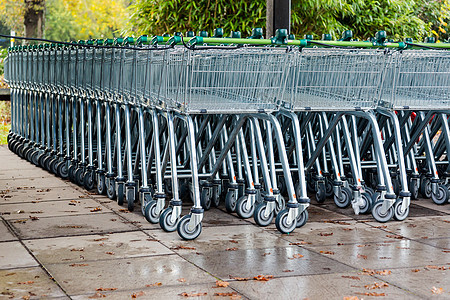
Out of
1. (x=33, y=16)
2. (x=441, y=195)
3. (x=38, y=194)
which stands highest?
(x=33, y=16)

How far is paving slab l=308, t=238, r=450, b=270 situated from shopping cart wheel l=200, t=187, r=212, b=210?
148 centimetres

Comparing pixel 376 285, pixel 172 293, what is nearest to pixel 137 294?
pixel 172 293

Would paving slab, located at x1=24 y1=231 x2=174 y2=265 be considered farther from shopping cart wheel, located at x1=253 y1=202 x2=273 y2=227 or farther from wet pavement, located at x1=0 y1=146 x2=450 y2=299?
shopping cart wheel, located at x1=253 y1=202 x2=273 y2=227

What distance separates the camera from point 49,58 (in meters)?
8.65

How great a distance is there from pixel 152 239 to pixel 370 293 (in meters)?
1.69

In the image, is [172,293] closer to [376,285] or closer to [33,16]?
[376,285]

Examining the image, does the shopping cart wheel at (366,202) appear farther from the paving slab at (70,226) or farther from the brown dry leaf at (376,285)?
the brown dry leaf at (376,285)

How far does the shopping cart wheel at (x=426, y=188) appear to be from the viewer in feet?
22.4

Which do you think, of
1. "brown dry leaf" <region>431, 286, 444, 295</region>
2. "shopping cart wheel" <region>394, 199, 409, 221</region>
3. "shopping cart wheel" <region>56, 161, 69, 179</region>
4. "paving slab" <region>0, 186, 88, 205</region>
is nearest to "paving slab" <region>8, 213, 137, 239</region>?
"paving slab" <region>0, 186, 88, 205</region>

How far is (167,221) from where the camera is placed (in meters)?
5.29

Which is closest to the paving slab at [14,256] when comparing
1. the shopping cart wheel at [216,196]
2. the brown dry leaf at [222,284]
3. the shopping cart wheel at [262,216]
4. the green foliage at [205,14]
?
the brown dry leaf at [222,284]

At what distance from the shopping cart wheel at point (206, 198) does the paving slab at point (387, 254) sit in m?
1.48

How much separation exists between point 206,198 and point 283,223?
1.08 metres

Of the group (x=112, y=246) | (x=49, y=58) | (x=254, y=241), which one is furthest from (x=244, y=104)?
(x=49, y=58)
